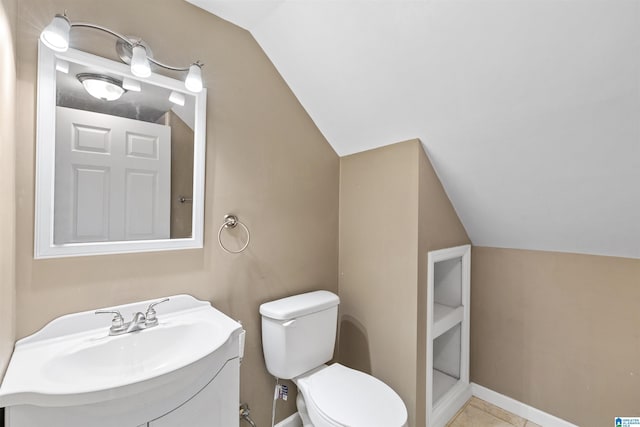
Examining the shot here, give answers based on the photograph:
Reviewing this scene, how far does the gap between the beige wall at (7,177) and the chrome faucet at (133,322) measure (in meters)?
0.25

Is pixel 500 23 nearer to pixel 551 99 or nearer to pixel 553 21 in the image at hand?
pixel 553 21

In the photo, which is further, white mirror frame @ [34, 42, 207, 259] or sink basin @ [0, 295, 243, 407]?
white mirror frame @ [34, 42, 207, 259]

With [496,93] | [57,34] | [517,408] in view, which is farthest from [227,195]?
[517,408]

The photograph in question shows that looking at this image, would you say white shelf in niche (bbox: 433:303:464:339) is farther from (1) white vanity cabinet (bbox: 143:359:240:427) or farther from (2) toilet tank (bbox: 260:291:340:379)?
(1) white vanity cabinet (bbox: 143:359:240:427)

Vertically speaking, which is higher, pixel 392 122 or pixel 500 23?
pixel 500 23

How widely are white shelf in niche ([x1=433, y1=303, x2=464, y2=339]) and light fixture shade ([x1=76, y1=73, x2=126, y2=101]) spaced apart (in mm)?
1971

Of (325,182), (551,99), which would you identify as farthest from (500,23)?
(325,182)

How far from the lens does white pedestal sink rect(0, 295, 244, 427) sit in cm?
75

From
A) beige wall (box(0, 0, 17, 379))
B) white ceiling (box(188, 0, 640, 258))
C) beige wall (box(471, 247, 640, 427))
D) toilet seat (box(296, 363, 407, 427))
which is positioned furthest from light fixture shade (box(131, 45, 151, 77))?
beige wall (box(471, 247, 640, 427))

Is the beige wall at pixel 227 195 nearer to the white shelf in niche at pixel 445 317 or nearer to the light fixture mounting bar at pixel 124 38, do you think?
the light fixture mounting bar at pixel 124 38

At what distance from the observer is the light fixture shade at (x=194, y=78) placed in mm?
1270

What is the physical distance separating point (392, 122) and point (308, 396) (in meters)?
1.45

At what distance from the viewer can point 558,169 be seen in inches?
54.4

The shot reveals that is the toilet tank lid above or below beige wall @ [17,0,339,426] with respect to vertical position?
below
